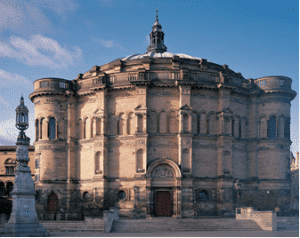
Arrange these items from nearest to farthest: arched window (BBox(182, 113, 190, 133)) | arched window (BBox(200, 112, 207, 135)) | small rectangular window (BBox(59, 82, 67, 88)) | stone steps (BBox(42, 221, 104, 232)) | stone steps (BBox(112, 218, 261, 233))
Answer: stone steps (BBox(112, 218, 261, 233))
stone steps (BBox(42, 221, 104, 232))
arched window (BBox(182, 113, 190, 133))
arched window (BBox(200, 112, 207, 135))
small rectangular window (BBox(59, 82, 67, 88))

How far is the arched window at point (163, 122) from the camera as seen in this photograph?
4593cm

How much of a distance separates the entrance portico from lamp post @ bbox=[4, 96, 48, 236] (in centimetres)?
1643

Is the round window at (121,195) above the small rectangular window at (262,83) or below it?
below

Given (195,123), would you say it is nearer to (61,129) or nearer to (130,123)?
(130,123)

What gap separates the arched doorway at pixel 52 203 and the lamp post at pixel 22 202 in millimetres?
19077

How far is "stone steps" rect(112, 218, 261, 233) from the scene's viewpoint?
3534 cm

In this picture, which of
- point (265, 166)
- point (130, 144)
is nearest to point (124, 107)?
point (130, 144)

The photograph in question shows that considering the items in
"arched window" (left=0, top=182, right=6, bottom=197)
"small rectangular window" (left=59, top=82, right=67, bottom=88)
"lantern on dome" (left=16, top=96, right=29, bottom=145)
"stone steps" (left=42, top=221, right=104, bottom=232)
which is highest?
"small rectangular window" (left=59, top=82, right=67, bottom=88)

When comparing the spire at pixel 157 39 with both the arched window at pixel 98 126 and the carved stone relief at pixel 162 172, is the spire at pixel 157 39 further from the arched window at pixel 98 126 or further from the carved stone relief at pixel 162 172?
the carved stone relief at pixel 162 172

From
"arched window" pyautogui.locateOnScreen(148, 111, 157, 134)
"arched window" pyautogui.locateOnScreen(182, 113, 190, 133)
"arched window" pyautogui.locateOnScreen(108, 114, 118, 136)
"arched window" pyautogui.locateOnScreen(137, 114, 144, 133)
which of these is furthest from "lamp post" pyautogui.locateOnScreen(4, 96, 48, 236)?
"arched window" pyautogui.locateOnScreen(182, 113, 190, 133)

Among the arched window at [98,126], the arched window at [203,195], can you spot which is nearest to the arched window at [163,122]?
the arched window at [98,126]

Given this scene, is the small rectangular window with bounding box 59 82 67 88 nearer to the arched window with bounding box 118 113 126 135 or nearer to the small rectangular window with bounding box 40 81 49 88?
the small rectangular window with bounding box 40 81 49 88

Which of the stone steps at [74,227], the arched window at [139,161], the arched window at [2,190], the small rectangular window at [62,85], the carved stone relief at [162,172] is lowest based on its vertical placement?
the stone steps at [74,227]

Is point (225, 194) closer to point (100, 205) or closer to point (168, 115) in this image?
point (168, 115)
